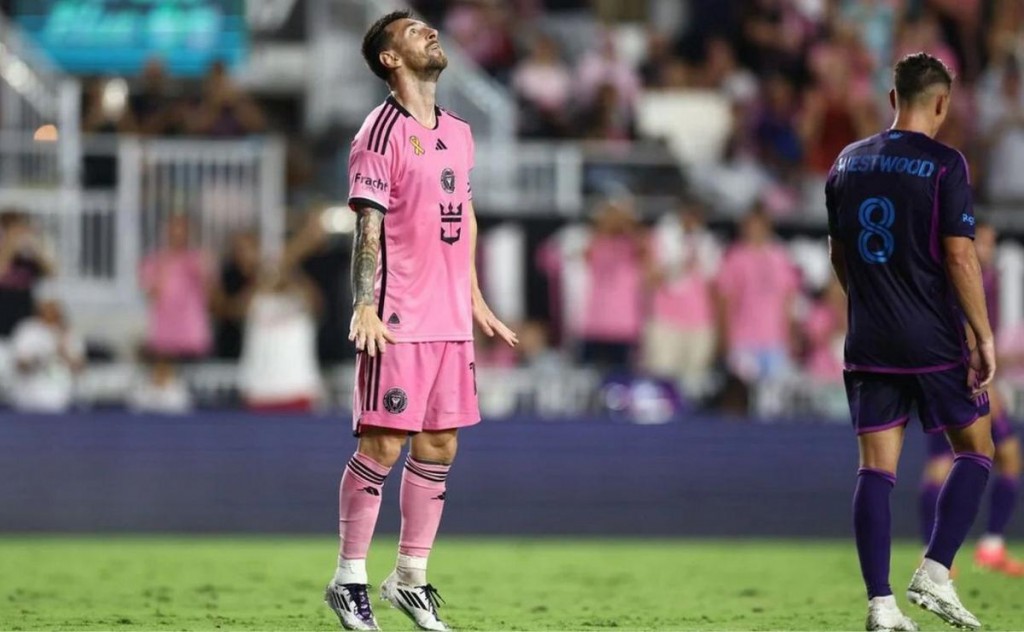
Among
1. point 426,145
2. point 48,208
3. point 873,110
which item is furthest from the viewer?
point 873,110

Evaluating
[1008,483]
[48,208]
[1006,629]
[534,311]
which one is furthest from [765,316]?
[1006,629]

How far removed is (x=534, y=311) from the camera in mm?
17047

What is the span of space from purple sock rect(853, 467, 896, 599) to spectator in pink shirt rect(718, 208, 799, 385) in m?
7.72

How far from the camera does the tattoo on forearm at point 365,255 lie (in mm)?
7898

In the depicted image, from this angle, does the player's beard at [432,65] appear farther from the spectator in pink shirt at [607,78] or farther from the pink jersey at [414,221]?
the spectator in pink shirt at [607,78]

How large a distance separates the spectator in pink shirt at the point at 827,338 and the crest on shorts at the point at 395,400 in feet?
26.6

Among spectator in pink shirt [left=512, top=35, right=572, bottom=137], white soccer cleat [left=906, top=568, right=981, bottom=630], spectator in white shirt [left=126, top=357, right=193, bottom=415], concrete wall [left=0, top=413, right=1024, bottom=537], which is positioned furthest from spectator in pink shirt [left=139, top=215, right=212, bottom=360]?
white soccer cleat [left=906, top=568, right=981, bottom=630]

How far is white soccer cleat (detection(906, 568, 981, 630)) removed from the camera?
810cm

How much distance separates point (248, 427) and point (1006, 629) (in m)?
6.99

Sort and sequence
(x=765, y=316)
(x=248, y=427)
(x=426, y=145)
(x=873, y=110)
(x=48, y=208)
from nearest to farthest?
(x=426, y=145) → (x=248, y=427) → (x=765, y=316) → (x=48, y=208) → (x=873, y=110)

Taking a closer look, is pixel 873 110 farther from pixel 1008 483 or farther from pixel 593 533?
pixel 1008 483

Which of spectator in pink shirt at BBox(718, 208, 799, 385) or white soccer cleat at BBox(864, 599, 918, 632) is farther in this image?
spectator in pink shirt at BBox(718, 208, 799, 385)

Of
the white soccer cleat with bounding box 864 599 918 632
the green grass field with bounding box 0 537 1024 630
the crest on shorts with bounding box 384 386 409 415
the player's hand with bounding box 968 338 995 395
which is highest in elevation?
the player's hand with bounding box 968 338 995 395

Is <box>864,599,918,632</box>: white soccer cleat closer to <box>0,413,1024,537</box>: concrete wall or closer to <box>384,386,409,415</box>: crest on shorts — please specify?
<box>384,386,409,415</box>: crest on shorts
